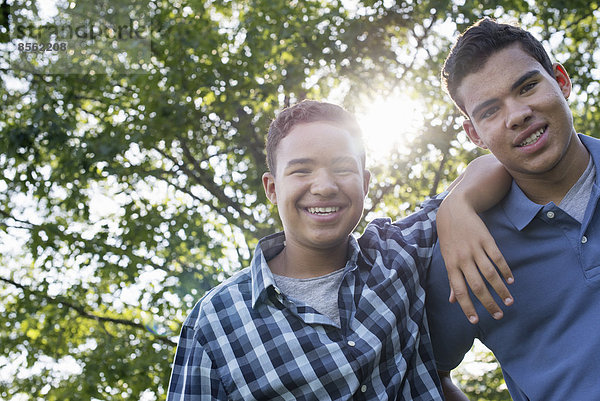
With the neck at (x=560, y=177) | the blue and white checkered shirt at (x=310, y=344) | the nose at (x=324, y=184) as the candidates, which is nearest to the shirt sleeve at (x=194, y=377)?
the blue and white checkered shirt at (x=310, y=344)

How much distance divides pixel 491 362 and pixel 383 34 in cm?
397

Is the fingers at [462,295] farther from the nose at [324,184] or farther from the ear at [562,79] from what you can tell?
the ear at [562,79]

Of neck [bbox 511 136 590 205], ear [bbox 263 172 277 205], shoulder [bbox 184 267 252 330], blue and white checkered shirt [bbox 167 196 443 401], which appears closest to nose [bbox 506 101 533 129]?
neck [bbox 511 136 590 205]

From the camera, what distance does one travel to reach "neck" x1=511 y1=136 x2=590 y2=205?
194 centimetres

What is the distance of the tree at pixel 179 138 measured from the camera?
5.87 meters

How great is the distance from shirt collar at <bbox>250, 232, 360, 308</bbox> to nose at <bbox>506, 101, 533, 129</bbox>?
0.72 m

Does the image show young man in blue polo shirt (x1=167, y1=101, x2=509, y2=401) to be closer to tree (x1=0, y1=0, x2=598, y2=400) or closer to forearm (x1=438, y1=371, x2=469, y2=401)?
forearm (x1=438, y1=371, x2=469, y2=401)

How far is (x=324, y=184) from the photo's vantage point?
2107mm

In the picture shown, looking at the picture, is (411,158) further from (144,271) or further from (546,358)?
(546,358)

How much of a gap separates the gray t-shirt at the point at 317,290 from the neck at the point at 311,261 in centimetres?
3

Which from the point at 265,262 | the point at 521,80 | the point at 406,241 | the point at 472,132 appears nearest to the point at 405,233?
the point at 406,241

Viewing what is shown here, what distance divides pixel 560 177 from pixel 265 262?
1085 millimetres

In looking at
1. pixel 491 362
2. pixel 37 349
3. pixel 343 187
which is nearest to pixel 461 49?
pixel 343 187

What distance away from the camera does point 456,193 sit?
213cm
